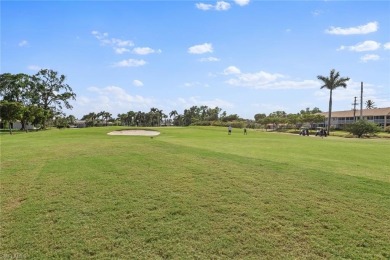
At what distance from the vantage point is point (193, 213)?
6.89 meters

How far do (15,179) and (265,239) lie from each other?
7.78 m

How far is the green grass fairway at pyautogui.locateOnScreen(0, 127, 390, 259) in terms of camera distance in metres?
5.55

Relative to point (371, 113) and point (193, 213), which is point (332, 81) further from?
point (193, 213)

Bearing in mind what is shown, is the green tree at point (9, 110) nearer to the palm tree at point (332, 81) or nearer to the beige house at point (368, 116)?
the palm tree at point (332, 81)

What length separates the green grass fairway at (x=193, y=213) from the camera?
555 centimetres

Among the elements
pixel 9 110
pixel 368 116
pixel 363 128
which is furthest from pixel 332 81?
pixel 9 110

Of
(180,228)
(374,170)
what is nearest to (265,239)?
(180,228)

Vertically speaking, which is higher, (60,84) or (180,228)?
(60,84)

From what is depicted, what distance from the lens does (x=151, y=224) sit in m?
6.40

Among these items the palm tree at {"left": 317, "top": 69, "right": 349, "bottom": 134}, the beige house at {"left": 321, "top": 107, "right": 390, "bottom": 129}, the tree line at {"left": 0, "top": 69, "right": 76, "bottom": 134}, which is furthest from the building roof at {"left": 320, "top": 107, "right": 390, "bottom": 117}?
the tree line at {"left": 0, "top": 69, "right": 76, "bottom": 134}

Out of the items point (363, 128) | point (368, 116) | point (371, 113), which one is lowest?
point (363, 128)

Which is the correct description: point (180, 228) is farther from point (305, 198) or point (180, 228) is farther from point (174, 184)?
point (305, 198)

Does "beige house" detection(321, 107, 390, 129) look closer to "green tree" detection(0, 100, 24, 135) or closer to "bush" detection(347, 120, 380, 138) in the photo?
"bush" detection(347, 120, 380, 138)

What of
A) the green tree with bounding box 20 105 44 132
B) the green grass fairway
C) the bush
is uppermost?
the green tree with bounding box 20 105 44 132
